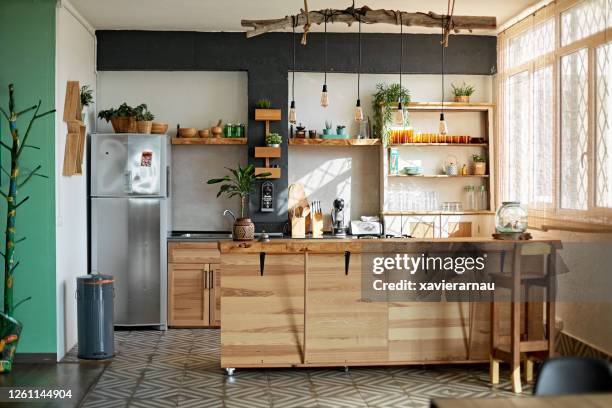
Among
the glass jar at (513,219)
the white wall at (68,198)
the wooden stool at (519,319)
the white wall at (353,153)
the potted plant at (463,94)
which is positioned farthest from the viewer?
the white wall at (353,153)

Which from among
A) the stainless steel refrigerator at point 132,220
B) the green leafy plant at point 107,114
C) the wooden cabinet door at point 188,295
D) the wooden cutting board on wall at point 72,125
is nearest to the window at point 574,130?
the wooden cabinet door at point 188,295

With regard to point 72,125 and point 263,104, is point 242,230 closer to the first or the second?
point 72,125

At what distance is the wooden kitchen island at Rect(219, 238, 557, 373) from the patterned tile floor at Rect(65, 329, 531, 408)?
159mm

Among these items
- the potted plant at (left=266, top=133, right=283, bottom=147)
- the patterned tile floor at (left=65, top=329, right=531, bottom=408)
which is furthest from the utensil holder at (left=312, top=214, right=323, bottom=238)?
the patterned tile floor at (left=65, top=329, right=531, bottom=408)

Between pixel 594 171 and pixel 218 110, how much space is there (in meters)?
4.21

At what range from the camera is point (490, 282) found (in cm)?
573

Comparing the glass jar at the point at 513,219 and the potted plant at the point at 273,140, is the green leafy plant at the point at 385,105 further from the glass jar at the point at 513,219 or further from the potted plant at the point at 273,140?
the glass jar at the point at 513,219

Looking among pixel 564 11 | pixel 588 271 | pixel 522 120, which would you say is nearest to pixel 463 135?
pixel 522 120

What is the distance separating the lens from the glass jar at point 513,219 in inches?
220

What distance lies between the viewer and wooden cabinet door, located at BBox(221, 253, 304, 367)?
5.67 m

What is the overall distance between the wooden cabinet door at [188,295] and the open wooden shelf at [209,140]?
1.37m

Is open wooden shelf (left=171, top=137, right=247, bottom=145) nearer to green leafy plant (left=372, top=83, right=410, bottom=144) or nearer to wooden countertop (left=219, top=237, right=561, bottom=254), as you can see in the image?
green leafy plant (left=372, top=83, right=410, bottom=144)

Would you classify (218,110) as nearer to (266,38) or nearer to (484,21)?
(266,38)

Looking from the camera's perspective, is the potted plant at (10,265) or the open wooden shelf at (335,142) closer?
the potted plant at (10,265)
